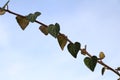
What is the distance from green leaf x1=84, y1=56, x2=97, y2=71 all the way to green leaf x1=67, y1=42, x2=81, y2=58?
11 cm

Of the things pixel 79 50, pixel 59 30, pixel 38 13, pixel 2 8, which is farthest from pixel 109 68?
pixel 2 8

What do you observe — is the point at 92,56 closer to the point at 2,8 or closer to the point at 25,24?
the point at 25,24

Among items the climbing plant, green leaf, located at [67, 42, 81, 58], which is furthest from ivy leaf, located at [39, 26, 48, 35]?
green leaf, located at [67, 42, 81, 58]

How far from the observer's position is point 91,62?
2467 mm

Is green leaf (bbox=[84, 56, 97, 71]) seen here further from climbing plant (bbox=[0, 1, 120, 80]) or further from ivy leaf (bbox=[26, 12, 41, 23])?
ivy leaf (bbox=[26, 12, 41, 23])

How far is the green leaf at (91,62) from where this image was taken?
2.44 metres

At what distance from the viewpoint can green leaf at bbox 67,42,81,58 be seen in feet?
8.00

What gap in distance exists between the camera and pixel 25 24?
2586mm

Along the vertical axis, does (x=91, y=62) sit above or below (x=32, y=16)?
below

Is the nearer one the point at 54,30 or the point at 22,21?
the point at 54,30

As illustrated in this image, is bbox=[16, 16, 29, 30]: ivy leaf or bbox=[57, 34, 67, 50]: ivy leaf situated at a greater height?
bbox=[16, 16, 29, 30]: ivy leaf

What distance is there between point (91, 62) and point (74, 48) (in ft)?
0.54

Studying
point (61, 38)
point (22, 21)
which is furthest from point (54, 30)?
point (22, 21)

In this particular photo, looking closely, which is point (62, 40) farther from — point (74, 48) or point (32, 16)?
point (32, 16)
